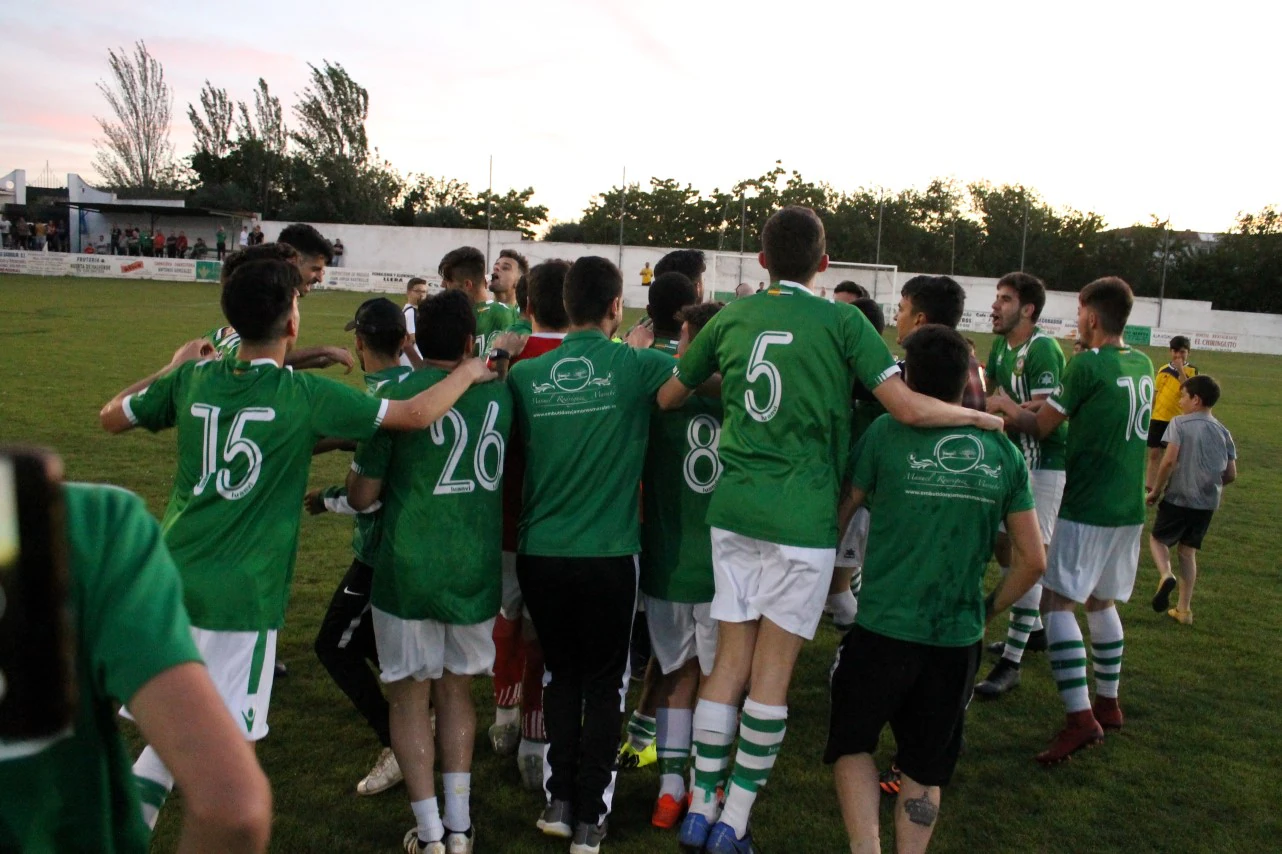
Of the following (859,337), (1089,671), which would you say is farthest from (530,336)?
(1089,671)

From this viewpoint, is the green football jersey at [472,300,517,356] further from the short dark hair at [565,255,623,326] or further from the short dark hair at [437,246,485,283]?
the short dark hair at [565,255,623,326]

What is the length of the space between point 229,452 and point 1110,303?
170 inches

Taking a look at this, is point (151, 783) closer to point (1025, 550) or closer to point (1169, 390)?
point (1025, 550)

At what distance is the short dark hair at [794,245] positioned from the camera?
374 centimetres

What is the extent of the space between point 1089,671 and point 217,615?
5.23 metres

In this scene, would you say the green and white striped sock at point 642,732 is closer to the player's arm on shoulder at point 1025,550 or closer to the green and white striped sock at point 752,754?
the green and white striped sock at point 752,754

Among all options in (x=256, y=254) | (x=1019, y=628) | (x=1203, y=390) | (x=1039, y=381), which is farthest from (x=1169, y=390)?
(x=256, y=254)

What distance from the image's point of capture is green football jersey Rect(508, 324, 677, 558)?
149 inches

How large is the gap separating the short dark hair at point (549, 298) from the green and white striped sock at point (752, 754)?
1870mm

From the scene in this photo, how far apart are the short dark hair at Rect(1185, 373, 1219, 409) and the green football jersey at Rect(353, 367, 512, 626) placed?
6098 mm

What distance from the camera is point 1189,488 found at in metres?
7.12

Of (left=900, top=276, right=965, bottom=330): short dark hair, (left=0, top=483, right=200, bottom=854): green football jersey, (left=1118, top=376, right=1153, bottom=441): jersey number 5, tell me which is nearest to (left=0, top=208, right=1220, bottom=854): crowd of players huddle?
(left=900, top=276, right=965, bottom=330): short dark hair

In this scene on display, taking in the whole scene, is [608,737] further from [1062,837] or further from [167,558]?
[167,558]

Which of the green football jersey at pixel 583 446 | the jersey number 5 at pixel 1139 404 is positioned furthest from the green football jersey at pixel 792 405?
the jersey number 5 at pixel 1139 404
